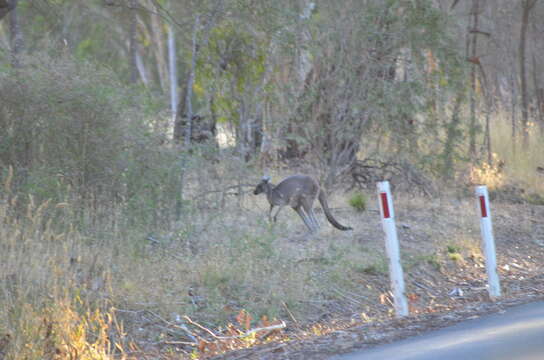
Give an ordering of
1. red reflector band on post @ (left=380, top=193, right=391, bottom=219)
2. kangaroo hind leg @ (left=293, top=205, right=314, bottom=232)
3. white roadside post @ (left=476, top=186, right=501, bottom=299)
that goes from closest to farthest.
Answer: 1. red reflector band on post @ (left=380, top=193, right=391, bottom=219)
2. white roadside post @ (left=476, top=186, right=501, bottom=299)
3. kangaroo hind leg @ (left=293, top=205, right=314, bottom=232)

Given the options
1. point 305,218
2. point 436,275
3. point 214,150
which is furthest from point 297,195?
point 436,275

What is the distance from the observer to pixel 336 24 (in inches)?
590

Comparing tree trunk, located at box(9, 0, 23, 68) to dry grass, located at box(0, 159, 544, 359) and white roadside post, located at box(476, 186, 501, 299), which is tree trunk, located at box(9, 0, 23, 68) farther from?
white roadside post, located at box(476, 186, 501, 299)

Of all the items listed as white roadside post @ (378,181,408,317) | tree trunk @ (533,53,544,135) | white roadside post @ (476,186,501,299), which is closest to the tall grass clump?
white roadside post @ (378,181,408,317)

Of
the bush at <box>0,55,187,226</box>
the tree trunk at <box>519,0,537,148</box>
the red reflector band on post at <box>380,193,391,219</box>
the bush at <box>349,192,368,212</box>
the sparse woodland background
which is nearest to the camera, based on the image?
the red reflector band on post at <box>380,193,391,219</box>

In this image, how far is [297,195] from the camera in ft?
42.6

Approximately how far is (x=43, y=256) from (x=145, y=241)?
220cm

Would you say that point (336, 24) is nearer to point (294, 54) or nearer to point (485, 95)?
point (294, 54)

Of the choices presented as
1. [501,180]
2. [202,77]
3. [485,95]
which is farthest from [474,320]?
[485,95]

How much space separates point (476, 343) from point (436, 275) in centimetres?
496

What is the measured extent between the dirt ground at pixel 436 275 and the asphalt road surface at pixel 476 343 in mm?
230

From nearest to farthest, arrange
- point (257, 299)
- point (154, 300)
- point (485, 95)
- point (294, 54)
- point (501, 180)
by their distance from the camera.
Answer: point (154, 300) < point (257, 299) < point (294, 54) < point (501, 180) < point (485, 95)

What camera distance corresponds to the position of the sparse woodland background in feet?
28.2

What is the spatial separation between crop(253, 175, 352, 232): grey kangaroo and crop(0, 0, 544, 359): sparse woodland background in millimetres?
497
